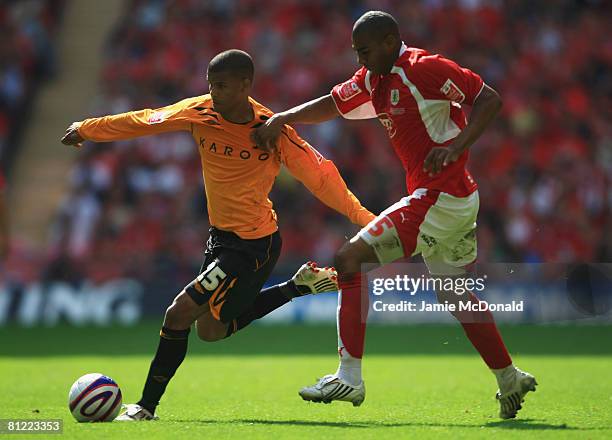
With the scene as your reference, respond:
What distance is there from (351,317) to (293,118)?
1.43 metres

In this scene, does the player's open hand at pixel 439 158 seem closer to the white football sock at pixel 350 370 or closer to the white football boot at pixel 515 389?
the white football sock at pixel 350 370

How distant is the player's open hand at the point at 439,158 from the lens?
6.68m

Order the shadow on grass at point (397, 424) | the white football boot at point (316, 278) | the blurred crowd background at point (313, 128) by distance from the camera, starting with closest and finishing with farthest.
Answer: the shadow on grass at point (397, 424), the white football boot at point (316, 278), the blurred crowd background at point (313, 128)

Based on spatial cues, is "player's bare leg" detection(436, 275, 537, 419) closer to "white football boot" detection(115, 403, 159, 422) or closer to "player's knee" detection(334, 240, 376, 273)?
"player's knee" detection(334, 240, 376, 273)

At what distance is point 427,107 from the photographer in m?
6.89

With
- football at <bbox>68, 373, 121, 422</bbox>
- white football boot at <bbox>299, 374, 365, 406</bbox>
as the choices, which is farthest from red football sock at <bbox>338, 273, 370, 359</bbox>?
A: football at <bbox>68, 373, 121, 422</bbox>

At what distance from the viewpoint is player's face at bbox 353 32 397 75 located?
6.82 meters

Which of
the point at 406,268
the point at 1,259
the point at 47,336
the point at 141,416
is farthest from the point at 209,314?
the point at 1,259

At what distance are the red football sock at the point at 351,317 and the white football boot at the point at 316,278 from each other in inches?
39.7

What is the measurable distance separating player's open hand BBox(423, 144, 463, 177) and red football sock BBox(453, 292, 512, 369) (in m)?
0.93

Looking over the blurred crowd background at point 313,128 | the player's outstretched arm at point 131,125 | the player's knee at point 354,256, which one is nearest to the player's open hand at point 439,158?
the player's knee at point 354,256

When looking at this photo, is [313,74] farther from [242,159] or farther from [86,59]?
[242,159]

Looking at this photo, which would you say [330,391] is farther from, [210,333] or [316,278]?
[210,333]

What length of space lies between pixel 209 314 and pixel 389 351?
18.4ft
